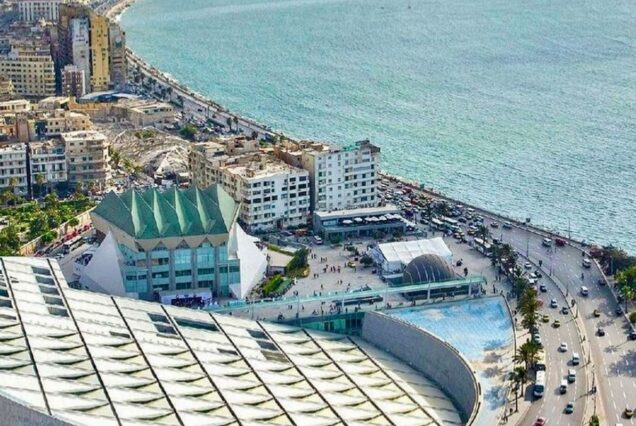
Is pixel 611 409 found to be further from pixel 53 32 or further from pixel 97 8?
pixel 97 8

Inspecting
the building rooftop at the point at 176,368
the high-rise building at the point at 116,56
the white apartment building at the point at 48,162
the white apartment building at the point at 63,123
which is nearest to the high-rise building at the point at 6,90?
the high-rise building at the point at 116,56

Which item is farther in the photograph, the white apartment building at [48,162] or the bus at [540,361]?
the white apartment building at [48,162]

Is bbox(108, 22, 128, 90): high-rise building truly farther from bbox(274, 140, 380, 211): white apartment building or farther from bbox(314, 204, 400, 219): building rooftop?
bbox(314, 204, 400, 219): building rooftop

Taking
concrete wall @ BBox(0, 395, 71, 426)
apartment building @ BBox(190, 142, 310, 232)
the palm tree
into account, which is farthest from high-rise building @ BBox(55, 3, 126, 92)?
concrete wall @ BBox(0, 395, 71, 426)

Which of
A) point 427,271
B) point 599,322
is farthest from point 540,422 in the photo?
point 427,271

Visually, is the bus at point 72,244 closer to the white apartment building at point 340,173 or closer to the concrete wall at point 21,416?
the white apartment building at point 340,173

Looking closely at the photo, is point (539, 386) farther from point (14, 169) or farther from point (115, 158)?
point (115, 158)
